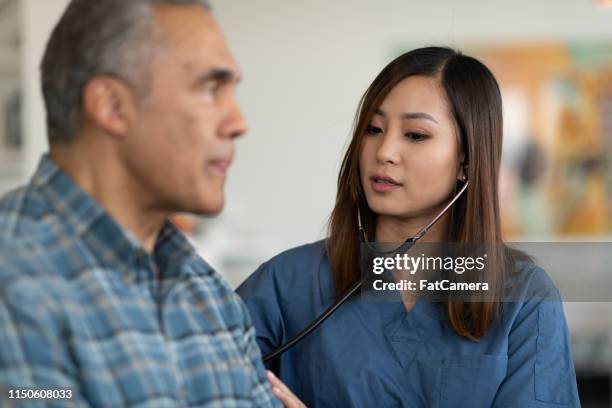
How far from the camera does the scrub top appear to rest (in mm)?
1400

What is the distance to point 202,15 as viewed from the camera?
1017 mm

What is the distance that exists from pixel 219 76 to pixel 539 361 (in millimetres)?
744

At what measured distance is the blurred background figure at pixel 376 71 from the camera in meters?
A: 4.12

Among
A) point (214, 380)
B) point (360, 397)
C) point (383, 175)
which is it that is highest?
point (383, 175)

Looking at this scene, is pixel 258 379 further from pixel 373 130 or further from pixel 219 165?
pixel 373 130

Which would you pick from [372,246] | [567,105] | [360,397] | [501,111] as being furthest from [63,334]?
[567,105]

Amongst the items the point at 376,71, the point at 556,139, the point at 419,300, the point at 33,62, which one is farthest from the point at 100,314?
the point at 556,139

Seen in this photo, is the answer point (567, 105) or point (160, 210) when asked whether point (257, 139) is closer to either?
point (567, 105)

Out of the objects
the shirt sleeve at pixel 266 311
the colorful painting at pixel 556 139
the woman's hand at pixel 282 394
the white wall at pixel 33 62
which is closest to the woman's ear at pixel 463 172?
the shirt sleeve at pixel 266 311

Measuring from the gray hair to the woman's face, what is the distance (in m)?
0.57

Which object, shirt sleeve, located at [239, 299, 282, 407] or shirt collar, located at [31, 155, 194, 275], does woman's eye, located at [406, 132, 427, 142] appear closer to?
shirt sleeve, located at [239, 299, 282, 407]

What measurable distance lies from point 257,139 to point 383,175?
2826 mm

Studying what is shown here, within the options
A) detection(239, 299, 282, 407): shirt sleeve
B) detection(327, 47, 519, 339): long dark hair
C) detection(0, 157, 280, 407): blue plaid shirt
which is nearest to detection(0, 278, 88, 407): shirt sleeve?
detection(0, 157, 280, 407): blue plaid shirt

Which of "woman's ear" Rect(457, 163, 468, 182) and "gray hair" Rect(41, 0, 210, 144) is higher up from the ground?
"gray hair" Rect(41, 0, 210, 144)
